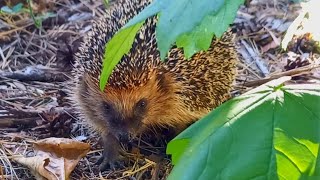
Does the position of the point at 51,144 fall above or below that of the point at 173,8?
below

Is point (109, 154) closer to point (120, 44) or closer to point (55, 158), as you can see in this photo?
point (55, 158)

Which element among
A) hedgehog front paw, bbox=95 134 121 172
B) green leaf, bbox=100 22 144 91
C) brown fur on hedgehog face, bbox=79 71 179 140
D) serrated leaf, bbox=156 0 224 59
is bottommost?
hedgehog front paw, bbox=95 134 121 172

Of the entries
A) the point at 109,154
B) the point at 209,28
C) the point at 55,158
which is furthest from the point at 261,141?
the point at 109,154

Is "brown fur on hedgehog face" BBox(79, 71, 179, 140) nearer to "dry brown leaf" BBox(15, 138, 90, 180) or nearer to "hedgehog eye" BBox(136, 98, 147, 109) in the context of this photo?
"hedgehog eye" BBox(136, 98, 147, 109)

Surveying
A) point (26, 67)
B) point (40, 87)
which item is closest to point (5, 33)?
point (26, 67)

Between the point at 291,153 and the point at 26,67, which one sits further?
the point at 26,67

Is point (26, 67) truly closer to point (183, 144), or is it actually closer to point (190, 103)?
point (190, 103)

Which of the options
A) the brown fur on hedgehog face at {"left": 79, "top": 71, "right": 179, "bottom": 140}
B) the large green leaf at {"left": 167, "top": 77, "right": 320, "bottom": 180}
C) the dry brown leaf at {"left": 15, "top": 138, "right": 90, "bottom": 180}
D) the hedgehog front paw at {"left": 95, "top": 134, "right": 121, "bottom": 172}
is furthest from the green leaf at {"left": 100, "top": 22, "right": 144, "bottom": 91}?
the hedgehog front paw at {"left": 95, "top": 134, "right": 121, "bottom": 172}
